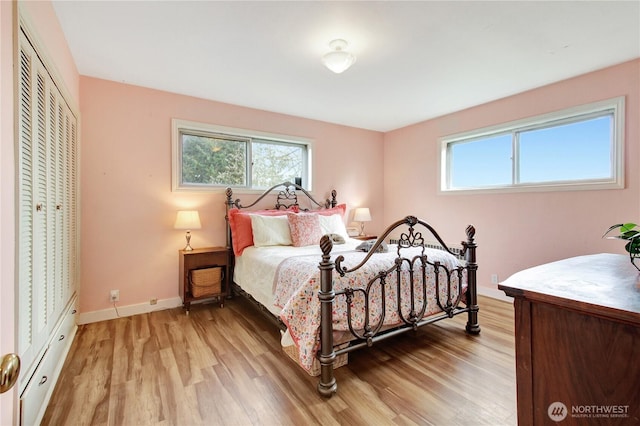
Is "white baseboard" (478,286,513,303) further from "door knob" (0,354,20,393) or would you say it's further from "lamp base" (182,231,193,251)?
"door knob" (0,354,20,393)

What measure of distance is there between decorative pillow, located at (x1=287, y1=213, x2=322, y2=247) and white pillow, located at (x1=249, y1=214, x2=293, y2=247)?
0.28ft

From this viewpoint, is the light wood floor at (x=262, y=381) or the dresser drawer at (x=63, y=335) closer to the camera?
the light wood floor at (x=262, y=381)

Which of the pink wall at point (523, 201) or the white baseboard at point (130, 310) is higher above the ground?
the pink wall at point (523, 201)

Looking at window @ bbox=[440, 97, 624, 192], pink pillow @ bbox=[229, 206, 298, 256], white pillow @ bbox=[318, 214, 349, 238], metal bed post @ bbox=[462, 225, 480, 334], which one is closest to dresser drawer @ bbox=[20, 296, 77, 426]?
pink pillow @ bbox=[229, 206, 298, 256]

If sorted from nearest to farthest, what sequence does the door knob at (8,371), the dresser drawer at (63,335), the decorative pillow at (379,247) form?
the door knob at (8,371)
the dresser drawer at (63,335)
the decorative pillow at (379,247)

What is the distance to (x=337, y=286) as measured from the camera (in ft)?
6.25

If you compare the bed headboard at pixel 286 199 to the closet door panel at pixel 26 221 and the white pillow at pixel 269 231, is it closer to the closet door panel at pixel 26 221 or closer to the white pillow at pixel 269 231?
the white pillow at pixel 269 231

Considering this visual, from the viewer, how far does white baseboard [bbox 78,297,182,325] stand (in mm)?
2871

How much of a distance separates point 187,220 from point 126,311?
1140 mm

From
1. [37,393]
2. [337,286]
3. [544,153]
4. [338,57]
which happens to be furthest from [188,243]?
[544,153]

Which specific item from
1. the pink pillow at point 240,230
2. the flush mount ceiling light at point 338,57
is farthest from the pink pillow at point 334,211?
the flush mount ceiling light at point 338,57

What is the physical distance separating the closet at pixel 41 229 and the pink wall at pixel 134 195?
521mm

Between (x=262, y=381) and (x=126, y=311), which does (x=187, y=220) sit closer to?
(x=126, y=311)

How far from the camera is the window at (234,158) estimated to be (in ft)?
11.4
